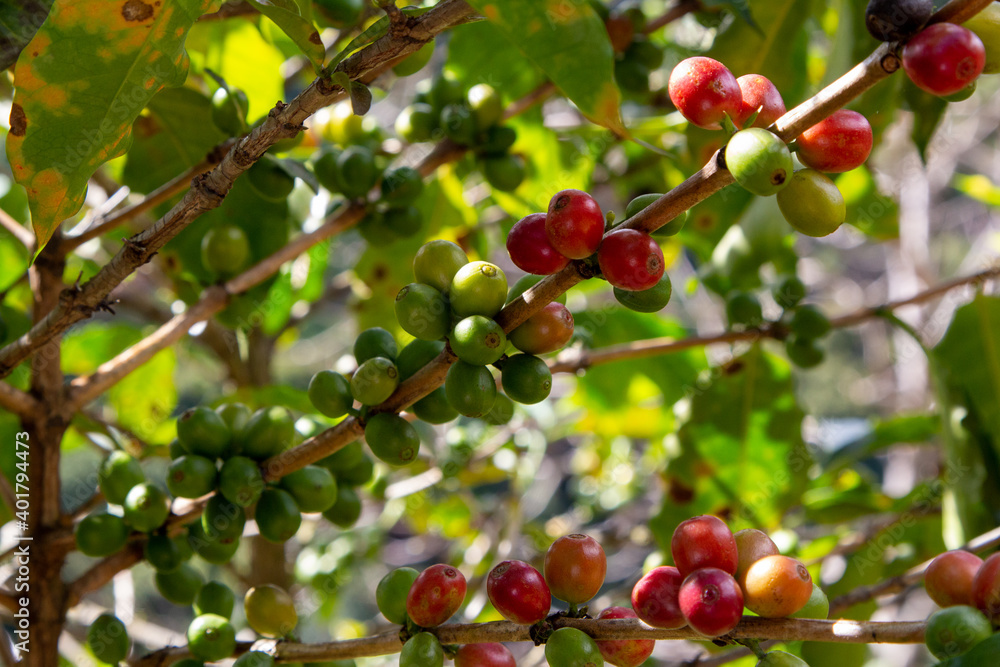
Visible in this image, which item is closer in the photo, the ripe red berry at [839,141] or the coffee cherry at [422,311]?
the ripe red berry at [839,141]

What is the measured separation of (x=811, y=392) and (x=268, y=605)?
618 centimetres

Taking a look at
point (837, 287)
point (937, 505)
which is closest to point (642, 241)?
point (937, 505)

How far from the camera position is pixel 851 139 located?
23.8 inches

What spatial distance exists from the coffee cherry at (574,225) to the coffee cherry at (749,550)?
28cm

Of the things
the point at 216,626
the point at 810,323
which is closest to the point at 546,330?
the point at 216,626

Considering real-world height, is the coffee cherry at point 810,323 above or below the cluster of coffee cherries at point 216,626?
below

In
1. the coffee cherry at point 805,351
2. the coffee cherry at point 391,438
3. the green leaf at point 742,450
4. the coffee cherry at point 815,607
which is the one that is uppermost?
the coffee cherry at point 391,438

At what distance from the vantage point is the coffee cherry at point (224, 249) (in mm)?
1179

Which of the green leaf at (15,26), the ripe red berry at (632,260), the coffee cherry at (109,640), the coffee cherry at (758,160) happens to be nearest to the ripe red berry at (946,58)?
the coffee cherry at (758,160)

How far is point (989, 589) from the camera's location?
22.1 inches

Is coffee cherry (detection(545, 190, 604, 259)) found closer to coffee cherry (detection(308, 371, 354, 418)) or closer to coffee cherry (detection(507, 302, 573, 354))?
coffee cherry (detection(507, 302, 573, 354))

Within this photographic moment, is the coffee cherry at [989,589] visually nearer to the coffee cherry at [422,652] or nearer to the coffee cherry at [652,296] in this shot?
the coffee cherry at [652,296]

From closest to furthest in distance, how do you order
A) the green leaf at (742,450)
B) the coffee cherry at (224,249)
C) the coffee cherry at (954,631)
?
the coffee cherry at (954,631), the coffee cherry at (224,249), the green leaf at (742,450)

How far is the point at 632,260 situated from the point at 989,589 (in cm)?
35
